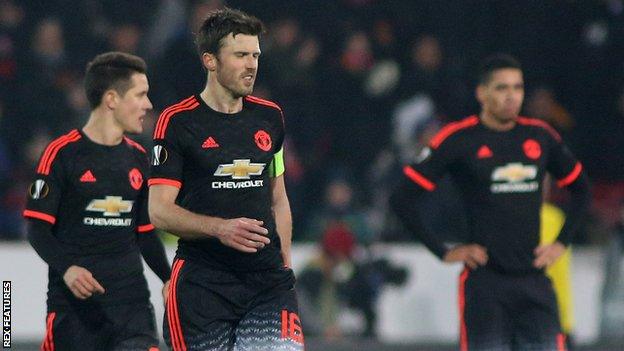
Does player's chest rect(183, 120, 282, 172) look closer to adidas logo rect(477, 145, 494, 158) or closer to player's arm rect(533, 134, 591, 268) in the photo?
adidas logo rect(477, 145, 494, 158)

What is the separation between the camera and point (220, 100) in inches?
239

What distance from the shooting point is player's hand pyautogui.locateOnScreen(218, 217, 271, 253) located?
18.4 feet

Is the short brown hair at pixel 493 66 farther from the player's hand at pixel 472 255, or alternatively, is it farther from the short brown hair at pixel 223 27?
the short brown hair at pixel 223 27

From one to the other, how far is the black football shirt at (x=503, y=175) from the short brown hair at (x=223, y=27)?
2.25m

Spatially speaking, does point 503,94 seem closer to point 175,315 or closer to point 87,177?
point 87,177

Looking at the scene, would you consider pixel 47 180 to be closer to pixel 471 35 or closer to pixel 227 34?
pixel 227 34

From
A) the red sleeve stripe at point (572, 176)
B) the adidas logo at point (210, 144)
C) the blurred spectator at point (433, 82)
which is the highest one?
the blurred spectator at point (433, 82)

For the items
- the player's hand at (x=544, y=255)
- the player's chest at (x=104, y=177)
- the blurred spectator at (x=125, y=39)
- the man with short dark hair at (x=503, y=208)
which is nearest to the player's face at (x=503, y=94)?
the man with short dark hair at (x=503, y=208)

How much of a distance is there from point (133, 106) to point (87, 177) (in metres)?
0.47

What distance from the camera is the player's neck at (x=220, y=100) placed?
6062mm

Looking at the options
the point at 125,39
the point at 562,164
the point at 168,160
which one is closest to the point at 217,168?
the point at 168,160

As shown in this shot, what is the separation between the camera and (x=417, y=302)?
12.0m

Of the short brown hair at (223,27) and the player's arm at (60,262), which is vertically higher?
A: the short brown hair at (223,27)

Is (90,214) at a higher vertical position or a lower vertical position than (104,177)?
lower
